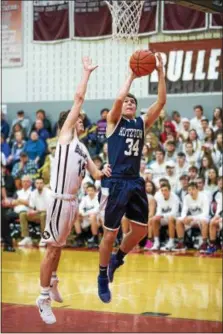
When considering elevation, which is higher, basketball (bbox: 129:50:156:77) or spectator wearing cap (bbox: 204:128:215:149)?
basketball (bbox: 129:50:156:77)

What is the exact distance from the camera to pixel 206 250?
14.9 meters

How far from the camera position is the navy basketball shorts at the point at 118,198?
7.27 m

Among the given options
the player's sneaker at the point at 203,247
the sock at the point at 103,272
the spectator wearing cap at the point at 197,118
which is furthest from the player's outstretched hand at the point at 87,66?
the spectator wearing cap at the point at 197,118

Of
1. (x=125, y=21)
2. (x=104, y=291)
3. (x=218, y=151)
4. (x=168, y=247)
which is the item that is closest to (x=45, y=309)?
(x=104, y=291)

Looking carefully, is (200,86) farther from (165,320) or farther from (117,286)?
(165,320)

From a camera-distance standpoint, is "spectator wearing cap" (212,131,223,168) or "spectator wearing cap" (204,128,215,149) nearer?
"spectator wearing cap" (212,131,223,168)

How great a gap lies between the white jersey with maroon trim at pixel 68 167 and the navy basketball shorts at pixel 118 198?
44 centimetres

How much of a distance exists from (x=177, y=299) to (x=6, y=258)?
4777mm

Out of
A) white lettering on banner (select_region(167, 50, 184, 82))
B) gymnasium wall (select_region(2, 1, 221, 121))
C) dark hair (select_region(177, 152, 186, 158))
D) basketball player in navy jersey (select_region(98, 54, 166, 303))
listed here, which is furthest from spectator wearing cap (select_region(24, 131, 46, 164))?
basketball player in navy jersey (select_region(98, 54, 166, 303))

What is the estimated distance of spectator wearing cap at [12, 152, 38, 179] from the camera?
1761 cm

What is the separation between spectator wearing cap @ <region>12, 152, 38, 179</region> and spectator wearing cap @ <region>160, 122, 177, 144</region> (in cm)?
306

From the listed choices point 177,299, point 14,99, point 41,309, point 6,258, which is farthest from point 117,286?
point 14,99

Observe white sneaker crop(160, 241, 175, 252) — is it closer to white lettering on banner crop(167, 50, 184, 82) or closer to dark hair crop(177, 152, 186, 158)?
dark hair crop(177, 152, 186, 158)

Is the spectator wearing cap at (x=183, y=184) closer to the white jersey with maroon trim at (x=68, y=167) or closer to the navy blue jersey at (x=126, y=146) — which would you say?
the navy blue jersey at (x=126, y=146)
